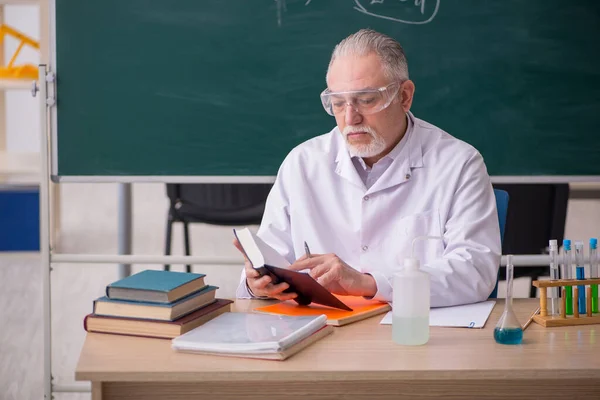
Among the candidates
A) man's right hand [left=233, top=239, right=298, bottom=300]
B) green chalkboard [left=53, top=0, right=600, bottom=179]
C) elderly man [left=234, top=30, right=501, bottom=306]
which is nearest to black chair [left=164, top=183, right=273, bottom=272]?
green chalkboard [left=53, top=0, right=600, bottom=179]

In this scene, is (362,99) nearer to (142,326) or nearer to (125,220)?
(142,326)

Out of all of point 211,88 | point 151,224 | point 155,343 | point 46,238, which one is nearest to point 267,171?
point 211,88

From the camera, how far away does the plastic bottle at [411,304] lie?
1.42m

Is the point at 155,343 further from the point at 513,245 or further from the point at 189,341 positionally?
→ the point at 513,245

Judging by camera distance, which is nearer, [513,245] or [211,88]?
[211,88]

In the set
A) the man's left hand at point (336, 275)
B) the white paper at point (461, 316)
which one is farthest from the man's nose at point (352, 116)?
the white paper at point (461, 316)

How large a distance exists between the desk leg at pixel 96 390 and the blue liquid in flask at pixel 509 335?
2.20 ft

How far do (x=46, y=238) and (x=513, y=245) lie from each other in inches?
69.4

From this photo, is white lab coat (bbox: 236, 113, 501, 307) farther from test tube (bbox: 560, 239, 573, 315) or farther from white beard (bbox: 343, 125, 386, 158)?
test tube (bbox: 560, 239, 573, 315)

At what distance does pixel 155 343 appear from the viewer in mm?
1454

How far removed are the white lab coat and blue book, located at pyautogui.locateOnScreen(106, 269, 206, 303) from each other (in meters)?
0.32

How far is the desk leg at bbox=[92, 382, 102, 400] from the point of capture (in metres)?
1.32

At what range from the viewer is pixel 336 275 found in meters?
1.68

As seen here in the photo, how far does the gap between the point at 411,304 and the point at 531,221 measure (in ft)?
6.71
